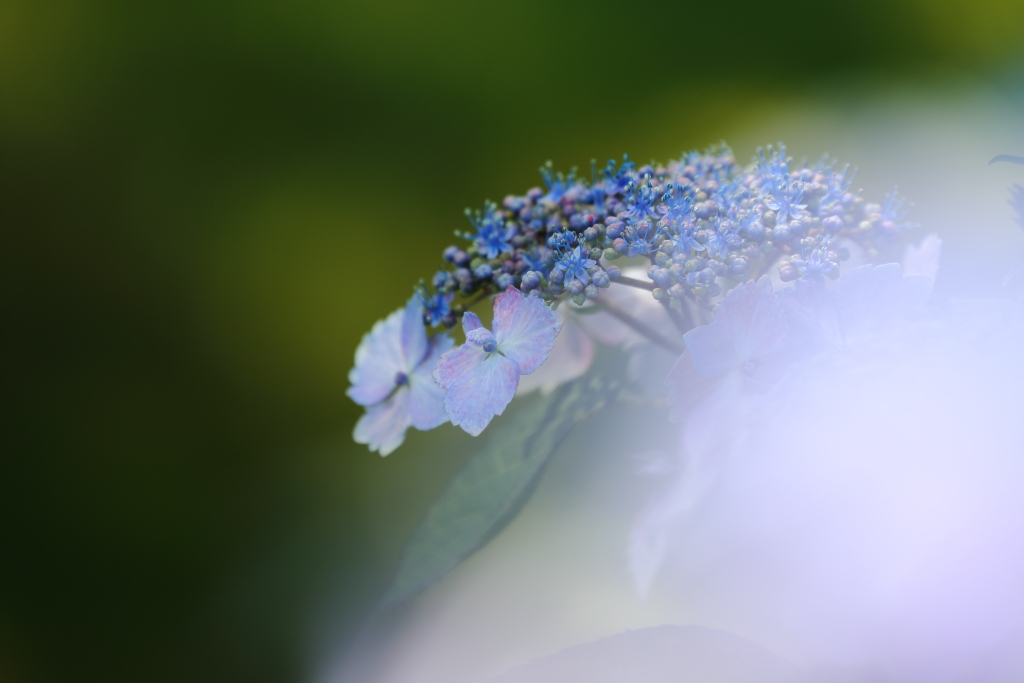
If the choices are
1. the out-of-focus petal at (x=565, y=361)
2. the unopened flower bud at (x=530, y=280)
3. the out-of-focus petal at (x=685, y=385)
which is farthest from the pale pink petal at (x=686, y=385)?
the out-of-focus petal at (x=565, y=361)

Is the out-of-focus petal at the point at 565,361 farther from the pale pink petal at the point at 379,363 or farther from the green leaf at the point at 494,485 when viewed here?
the pale pink petal at the point at 379,363

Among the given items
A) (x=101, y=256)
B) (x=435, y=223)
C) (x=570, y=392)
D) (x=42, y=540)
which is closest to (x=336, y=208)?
(x=435, y=223)

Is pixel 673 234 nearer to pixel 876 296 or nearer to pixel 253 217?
pixel 876 296

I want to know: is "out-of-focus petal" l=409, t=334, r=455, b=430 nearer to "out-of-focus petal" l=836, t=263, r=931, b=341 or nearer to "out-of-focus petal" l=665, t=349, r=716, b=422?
"out-of-focus petal" l=665, t=349, r=716, b=422

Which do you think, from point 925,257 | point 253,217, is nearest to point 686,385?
point 925,257

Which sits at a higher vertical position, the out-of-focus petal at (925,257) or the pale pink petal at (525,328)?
the out-of-focus petal at (925,257)

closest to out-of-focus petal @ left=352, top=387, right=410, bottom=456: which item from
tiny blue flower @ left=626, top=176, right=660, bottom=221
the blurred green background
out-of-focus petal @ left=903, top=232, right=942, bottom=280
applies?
tiny blue flower @ left=626, top=176, right=660, bottom=221

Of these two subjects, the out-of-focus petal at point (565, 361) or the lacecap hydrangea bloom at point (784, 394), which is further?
the out-of-focus petal at point (565, 361)

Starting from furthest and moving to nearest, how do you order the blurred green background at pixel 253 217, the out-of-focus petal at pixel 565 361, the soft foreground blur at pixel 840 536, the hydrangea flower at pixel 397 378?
the blurred green background at pixel 253 217
the out-of-focus petal at pixel 565 361
the hydrangea flower at pixel 397 378
the soft foreground blur at pixel 840 536
